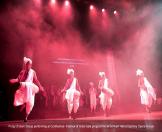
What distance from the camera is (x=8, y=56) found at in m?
4.95

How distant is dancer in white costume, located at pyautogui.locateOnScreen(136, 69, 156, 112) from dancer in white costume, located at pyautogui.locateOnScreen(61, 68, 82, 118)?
1387mm

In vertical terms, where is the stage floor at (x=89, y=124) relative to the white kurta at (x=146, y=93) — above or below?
below

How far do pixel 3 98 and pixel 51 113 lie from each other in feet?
3.39

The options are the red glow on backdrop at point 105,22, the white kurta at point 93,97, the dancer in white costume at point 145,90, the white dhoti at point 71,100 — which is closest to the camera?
the white dhoti at point 71,100

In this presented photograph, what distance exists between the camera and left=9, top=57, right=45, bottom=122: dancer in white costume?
489 centimetres

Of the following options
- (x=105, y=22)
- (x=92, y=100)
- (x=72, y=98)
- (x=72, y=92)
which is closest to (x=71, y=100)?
(x=72, y=98)

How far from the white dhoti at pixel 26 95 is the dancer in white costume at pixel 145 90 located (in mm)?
2319

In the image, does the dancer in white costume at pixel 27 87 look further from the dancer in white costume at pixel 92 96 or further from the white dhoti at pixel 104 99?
the white dhoti at pixel 104 99

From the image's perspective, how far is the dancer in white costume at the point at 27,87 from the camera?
4.89m

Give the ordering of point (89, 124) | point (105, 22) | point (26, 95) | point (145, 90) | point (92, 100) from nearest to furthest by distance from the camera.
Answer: point (89, 124), point (26, 95), point (92, 100), point (145, 90), point (105, 22)

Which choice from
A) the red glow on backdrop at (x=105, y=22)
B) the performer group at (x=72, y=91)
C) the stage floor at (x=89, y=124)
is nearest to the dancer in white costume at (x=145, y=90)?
the performer group at (x=72, y=91)

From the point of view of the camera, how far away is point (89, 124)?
476 centimetres

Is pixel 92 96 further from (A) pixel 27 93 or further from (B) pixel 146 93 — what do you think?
(A) pixel 27 93

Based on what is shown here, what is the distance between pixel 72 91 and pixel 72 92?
22mm
